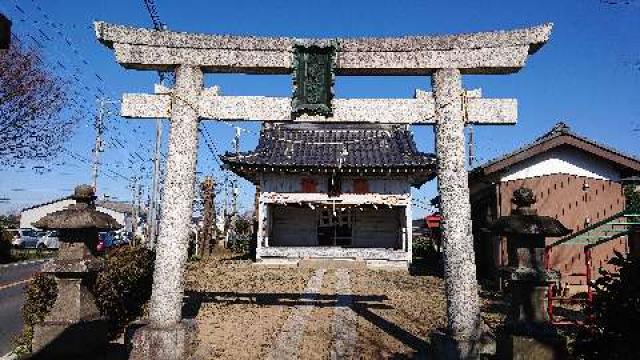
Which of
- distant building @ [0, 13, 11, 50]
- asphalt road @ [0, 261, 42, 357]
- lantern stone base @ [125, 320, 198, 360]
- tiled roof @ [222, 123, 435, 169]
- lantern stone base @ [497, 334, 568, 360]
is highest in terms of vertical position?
tiled roof @ [222, 123, 435, 169]

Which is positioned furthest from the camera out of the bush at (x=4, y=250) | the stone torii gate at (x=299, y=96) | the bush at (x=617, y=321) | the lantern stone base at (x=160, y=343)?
the bush at (x=4, y=250)

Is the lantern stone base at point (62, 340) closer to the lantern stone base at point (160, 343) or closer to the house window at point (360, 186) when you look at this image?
the lantern stone base at point (160, 343)

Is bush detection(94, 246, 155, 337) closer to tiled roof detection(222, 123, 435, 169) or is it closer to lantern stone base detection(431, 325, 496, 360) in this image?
lantern stone base detection(431, 325, 496, 360)

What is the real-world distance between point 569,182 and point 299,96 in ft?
34.3

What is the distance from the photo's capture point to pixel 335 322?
28.8 feet

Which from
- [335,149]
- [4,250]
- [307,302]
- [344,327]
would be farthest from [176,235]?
[4,250]

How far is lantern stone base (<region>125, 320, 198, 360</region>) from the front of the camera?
6.42 metres

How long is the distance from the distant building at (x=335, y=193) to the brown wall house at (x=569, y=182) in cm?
595

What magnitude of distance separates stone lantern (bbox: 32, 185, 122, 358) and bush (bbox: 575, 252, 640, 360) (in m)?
5.98

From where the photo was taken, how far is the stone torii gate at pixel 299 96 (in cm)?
667

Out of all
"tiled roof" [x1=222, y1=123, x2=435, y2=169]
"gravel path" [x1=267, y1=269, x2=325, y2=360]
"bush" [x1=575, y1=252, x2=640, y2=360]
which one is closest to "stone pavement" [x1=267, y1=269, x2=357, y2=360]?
"gravel path" [x1=267, y1=269, x2=325, y2=360]

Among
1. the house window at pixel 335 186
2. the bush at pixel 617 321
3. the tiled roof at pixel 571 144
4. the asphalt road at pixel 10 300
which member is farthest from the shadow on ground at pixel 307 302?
the house window at pixel 335 186

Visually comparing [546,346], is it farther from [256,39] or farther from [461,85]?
[256,39]

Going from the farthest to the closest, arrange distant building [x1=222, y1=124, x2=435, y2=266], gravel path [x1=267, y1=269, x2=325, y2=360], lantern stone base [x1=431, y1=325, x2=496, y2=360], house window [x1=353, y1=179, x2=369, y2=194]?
1. house window [x1=353, y1=179, x2=369, y2=194]
2. distant building [x1=222, y1=124, x2=435, y2=266]
3. gravel path [x1=267, y1=269, x2=325, y2=360]
4. lantern stone base [x1=431, y1=325, x2=496, y2=360]
